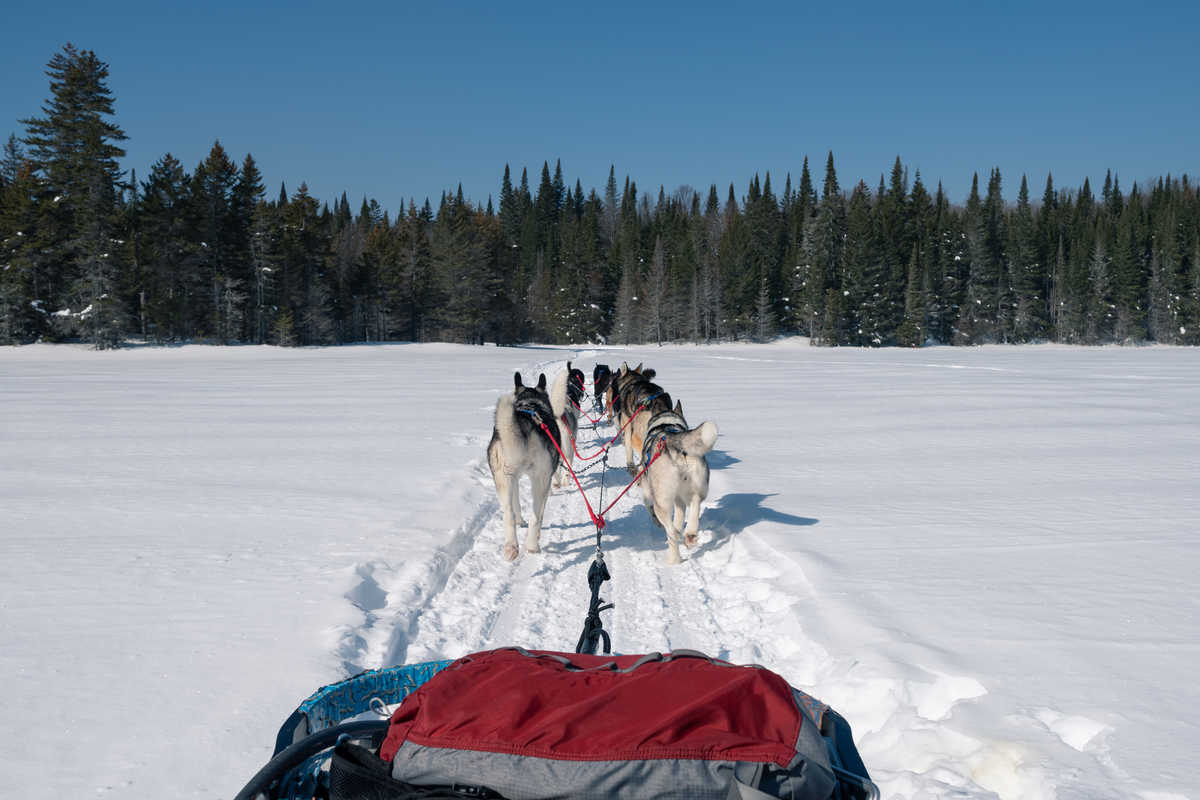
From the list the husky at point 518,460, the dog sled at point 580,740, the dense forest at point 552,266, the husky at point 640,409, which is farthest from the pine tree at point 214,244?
the dog sled at point 580,740

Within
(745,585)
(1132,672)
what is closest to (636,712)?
(1132,672)

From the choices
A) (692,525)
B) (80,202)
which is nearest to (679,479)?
(692,525)

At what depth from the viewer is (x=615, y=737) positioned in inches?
62.1

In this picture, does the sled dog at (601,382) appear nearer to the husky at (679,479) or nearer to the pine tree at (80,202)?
the husky at (679,479)

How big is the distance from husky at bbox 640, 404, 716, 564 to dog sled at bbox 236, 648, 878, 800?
12.0 ft

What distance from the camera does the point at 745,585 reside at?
5023mm

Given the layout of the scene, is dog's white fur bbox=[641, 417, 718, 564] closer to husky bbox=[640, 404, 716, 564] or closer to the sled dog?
husky bbox=[640, 404, 716, 564]

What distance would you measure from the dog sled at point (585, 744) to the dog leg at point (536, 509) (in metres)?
3.84

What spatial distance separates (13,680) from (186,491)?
424 centimetres

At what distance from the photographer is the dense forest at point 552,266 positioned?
38.2 m

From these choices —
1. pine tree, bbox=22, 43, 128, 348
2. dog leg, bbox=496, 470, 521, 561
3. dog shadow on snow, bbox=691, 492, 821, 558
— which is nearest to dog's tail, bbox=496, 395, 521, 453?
dog leg, bbox=496, 470, 521, 561

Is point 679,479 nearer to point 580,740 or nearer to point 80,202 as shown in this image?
point 580,740

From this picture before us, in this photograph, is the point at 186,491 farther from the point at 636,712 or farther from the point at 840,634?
the point at 636,712

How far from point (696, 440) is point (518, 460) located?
56.1 inches
